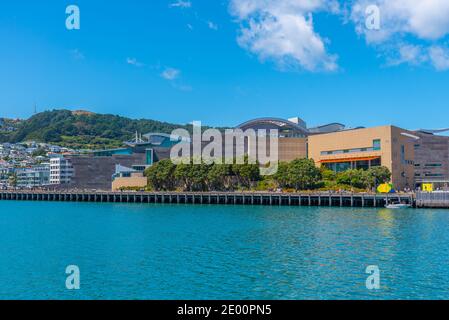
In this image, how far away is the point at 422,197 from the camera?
8425 centimetres

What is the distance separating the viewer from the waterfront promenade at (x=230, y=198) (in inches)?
3570

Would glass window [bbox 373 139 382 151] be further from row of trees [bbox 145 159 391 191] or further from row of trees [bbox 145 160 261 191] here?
row of trees [bbox 145 160 261 191]

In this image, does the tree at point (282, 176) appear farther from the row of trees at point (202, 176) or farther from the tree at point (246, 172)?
the row of trees at point (202, 176)

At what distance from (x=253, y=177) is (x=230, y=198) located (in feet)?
49.5

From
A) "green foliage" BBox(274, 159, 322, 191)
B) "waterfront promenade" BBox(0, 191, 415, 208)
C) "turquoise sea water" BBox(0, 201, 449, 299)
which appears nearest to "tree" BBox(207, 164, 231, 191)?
"waterfront promenade" BBox(0, 191, 415, 208)

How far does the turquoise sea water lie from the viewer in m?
27.1

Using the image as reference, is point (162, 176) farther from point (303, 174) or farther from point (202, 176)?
point (303, 174)

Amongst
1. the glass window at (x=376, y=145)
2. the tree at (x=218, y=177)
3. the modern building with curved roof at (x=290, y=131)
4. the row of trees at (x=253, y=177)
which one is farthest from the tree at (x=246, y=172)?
the glass window at (x=376, y=145)

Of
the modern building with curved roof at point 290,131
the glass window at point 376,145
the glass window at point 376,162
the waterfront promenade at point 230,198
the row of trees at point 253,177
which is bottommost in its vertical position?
the waterfront promenade at point 230,198

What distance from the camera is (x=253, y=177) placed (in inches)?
4724

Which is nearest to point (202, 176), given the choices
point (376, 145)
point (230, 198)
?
point (230, 198)

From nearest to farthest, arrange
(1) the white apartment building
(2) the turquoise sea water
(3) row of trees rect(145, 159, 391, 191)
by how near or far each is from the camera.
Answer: (2) the turquoise sea water < (3) row of trees rect(145, 159, 391, 191) < (1) the white apartment building

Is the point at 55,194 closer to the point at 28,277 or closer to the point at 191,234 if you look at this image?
the point at 191,234

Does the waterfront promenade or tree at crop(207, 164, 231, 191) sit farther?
tree at crop(207, 164, 231, 191)
